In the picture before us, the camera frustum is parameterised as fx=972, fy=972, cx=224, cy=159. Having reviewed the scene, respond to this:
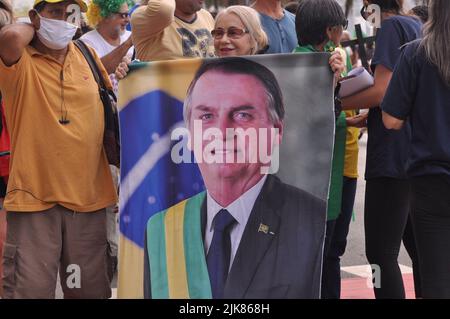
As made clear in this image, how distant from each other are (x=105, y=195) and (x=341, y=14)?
5.21 feet

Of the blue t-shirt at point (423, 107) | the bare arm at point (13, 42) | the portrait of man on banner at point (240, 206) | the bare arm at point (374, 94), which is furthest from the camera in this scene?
the bare arm at point (374, 94)

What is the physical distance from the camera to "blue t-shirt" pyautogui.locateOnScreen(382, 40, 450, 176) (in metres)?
4.29

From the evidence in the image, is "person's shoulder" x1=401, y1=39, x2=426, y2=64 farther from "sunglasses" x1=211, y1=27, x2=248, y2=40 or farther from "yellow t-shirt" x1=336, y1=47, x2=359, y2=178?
"yellow t-shirt" x1=336, y1=47, x2=359, y2=178

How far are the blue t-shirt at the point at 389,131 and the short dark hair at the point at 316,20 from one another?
0.85ft

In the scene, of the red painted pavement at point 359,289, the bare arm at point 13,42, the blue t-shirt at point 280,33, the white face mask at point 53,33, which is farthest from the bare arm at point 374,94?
the red painted pavement at point 359,289

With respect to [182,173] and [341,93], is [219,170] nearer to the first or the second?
[182,173]

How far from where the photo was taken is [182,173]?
4.50 m

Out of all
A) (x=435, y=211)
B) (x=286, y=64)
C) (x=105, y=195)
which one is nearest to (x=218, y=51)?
(x=286, y=64)

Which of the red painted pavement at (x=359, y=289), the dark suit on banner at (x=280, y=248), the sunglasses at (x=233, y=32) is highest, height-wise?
the sunglasses at (x=233, y=32)

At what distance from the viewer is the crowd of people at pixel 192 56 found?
4336 millimetres

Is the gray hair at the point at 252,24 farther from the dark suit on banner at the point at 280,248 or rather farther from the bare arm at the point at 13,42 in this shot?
the bare arm at the point at 13,42

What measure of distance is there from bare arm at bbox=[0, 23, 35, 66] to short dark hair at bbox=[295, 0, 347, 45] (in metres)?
1.43
